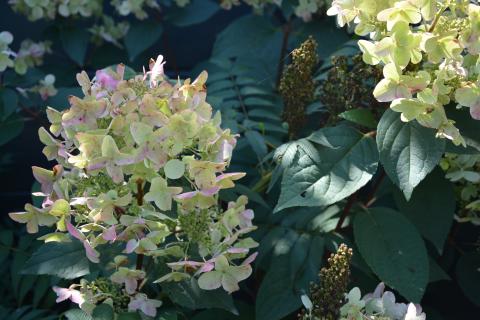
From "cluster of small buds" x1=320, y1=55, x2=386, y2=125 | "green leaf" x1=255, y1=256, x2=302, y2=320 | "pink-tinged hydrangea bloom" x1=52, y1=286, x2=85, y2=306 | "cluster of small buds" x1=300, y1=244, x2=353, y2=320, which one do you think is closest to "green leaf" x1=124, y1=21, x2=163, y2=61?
"cluster of small buds" x1=320, y1=55, x2=386, y2=125

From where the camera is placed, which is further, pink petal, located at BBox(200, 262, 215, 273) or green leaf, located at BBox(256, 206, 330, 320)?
green leaf, located at BBox(256, 206, 330, 320)

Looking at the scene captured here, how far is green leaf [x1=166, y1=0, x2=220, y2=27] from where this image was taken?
2867mm

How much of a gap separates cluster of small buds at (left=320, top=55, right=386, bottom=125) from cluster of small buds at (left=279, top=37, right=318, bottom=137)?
0.04 meters

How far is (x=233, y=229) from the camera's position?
1393mm

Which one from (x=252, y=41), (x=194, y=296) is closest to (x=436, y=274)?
(x=194, y=296)

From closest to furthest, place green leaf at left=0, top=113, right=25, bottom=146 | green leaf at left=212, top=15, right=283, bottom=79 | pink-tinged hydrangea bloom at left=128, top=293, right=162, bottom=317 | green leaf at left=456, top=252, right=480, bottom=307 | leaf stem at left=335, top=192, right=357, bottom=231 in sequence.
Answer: pink-tinged hydrangea bloom at left=128, top=293, right=162, bottom=317 → leaf stem at left=335, top=192, right=357, bottom=231 → green leaf at left=456, top=252, right=480, bottom=307 → green leaf at left=0, top=113, right=25, bottom=146 → green leaf at left=212, top=15, right=283, bottom=79

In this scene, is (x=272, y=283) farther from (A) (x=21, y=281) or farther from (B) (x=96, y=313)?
(A) (x=21, y=281)

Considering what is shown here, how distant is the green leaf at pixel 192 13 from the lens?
2867mm

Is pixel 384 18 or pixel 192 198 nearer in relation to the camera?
pixel 192 198

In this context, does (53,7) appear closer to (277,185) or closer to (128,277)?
(277,185)

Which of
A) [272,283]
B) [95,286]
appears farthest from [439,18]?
[95,286]

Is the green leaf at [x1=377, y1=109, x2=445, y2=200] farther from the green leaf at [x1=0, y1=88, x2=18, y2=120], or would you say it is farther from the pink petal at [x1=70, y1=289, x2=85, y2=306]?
the green leaf at [x1=0, y1=88, x2=18, y2=120]

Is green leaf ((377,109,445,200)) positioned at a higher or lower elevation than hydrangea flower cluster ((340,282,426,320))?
higher

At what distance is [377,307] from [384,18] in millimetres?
486
